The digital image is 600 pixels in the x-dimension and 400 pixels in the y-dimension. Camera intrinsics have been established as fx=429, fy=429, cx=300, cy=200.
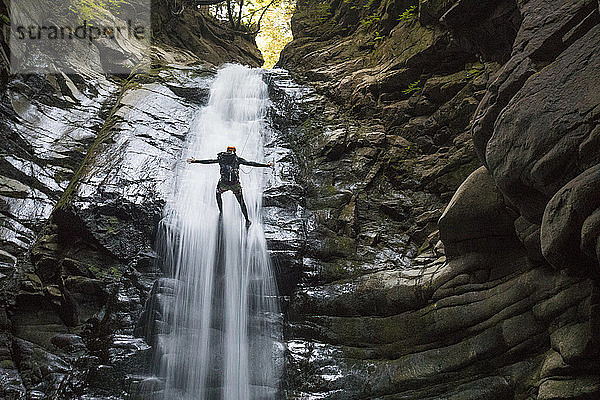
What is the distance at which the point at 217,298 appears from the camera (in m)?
8.03

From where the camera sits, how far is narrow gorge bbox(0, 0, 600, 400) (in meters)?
4.94

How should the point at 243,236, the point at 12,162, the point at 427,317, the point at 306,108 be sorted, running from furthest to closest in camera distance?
the point at 306,108, the point at 12,162, the point at 243,236, the point at 427,317

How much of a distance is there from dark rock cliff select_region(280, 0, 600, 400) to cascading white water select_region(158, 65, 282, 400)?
1.94 ft

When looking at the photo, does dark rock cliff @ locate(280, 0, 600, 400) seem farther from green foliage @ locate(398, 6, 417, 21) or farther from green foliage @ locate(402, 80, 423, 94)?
green foliage @ locate(398, 6, 417, 21)

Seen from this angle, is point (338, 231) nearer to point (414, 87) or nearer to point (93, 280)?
point (93, 280)

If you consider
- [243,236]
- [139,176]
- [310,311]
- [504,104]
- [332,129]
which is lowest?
[310,311]

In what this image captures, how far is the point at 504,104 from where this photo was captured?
17.8ft

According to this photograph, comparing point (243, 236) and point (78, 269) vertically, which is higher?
point (243, 236)

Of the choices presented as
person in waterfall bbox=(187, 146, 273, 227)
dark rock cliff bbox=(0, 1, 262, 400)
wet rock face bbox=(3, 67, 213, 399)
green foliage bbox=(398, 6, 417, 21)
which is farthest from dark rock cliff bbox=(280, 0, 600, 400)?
dark rock cliff bbox=(0, 1, 262, 400)

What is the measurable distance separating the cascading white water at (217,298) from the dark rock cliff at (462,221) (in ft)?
1.94

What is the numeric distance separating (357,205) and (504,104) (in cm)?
444

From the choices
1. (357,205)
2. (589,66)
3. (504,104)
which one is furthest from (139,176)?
(589,66)

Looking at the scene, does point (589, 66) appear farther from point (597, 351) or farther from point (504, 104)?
point (597, 351)

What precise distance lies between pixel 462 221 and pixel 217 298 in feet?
14.9
